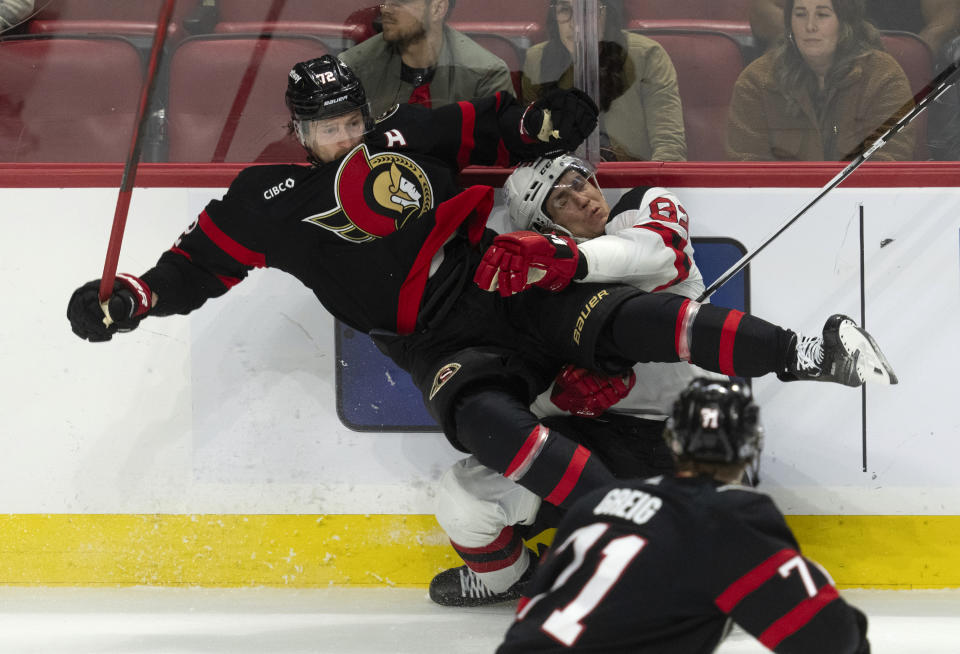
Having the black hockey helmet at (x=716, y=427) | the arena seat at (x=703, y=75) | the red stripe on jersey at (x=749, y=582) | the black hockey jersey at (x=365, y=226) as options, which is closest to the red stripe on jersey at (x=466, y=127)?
the black hockey jersey at (x=365, y=226)

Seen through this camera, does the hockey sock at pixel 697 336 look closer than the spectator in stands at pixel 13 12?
Yes

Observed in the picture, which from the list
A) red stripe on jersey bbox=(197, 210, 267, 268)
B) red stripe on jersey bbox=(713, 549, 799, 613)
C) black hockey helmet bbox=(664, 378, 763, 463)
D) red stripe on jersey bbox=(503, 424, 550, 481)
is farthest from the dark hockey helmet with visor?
red stripe on jersey bbox=(713, 549, 799, 613)

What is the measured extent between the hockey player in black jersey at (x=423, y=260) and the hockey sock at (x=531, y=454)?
10 millimetres

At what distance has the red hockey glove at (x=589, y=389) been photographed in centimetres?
233

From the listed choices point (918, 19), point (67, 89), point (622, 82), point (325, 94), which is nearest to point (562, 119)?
point (622, 82)

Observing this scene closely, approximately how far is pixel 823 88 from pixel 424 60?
0.93 meters

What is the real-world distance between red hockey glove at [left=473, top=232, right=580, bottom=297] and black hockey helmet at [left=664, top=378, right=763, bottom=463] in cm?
73

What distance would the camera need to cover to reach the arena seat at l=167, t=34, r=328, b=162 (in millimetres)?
2668

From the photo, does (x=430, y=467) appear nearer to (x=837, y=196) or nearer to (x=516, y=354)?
(x=516, y=354)

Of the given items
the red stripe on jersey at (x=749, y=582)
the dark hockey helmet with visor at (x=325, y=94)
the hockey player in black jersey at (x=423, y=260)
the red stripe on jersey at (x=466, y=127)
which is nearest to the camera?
the red stripe on jersey at (x=749, y=582)

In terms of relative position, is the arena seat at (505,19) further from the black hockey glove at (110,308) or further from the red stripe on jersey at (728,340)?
the black hockey glove at (110,308)

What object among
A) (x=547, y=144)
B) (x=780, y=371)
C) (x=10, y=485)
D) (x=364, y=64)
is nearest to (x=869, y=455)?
(x=780, y=371)

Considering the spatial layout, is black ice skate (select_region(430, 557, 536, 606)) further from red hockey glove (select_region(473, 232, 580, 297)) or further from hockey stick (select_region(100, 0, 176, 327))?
hockey stick (select_region(100, 0, 176, 327))

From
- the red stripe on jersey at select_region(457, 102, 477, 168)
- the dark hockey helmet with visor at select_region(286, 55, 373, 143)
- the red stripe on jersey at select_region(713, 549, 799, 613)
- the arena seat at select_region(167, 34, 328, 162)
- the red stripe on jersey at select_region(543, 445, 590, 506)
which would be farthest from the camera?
the arena seat at select_region(167, 34, 328, 162)
